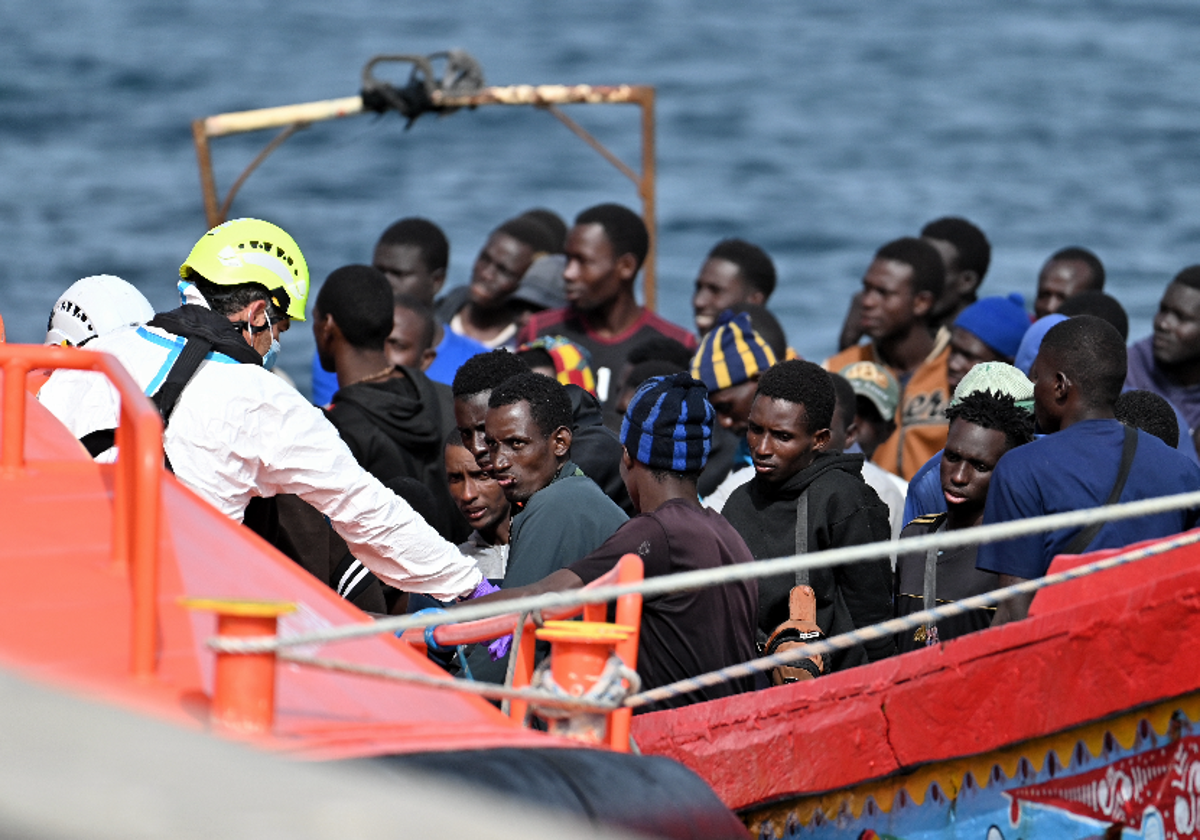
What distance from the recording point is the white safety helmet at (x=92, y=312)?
4.87m

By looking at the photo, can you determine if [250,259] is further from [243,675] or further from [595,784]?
[243,675]

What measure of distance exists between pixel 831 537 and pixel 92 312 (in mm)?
2248

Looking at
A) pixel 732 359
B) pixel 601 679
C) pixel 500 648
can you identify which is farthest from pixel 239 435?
pixel 732 359

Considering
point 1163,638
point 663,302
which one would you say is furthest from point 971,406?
point 663,302

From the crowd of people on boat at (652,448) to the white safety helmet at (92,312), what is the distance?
0.01 metres

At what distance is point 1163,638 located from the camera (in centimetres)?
428

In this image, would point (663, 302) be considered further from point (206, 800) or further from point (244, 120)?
point (206, 800)

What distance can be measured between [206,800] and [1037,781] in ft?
10.4

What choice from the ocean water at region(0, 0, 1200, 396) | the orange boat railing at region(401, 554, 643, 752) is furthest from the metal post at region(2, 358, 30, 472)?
the ocean water at region(0, 0, 1200, 396)

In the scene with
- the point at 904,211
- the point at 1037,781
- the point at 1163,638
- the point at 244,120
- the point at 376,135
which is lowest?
the point at 1037,781

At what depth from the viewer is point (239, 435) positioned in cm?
388

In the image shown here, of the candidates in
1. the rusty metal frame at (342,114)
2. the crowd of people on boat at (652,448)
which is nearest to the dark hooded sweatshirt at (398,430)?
the crowd of people on boat at (652,448)

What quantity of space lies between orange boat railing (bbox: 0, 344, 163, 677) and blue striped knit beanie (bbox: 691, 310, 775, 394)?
3.37 metres

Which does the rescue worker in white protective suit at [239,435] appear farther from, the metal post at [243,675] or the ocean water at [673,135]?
the ocean water at [673,135]
